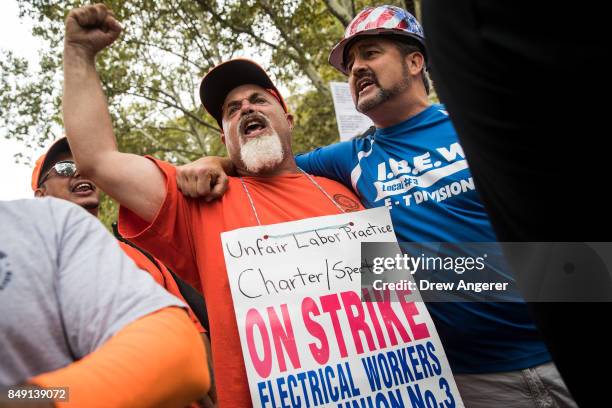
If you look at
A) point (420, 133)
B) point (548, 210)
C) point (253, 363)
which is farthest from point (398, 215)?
point (548, 210)

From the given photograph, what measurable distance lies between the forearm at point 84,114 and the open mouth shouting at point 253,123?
86cm

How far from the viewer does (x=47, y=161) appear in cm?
314

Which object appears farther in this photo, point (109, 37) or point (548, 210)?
point (109, 37)

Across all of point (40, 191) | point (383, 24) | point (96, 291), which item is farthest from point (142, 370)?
point (40, 191)

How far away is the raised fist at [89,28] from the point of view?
1900 millimetres

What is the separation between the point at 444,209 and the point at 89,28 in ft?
5.88

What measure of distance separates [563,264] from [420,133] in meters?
1.57

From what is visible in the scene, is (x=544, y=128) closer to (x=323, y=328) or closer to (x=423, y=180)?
(x=323, y=328)

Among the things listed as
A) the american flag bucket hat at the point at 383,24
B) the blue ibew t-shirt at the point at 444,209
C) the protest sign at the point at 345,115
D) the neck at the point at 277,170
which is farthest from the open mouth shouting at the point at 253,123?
the protest sign at the point at 345,115

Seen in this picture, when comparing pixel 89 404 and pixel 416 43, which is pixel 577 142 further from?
pixel 416 43

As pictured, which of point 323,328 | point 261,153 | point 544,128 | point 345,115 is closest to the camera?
point 544,128

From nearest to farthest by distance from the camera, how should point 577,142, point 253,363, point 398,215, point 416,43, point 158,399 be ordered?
point 577,142
point 158,399
point 253,363
point 398,215
point 416,43

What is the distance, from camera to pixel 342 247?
1.99 meters

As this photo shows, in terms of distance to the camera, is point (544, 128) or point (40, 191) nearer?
point (544, 128)
